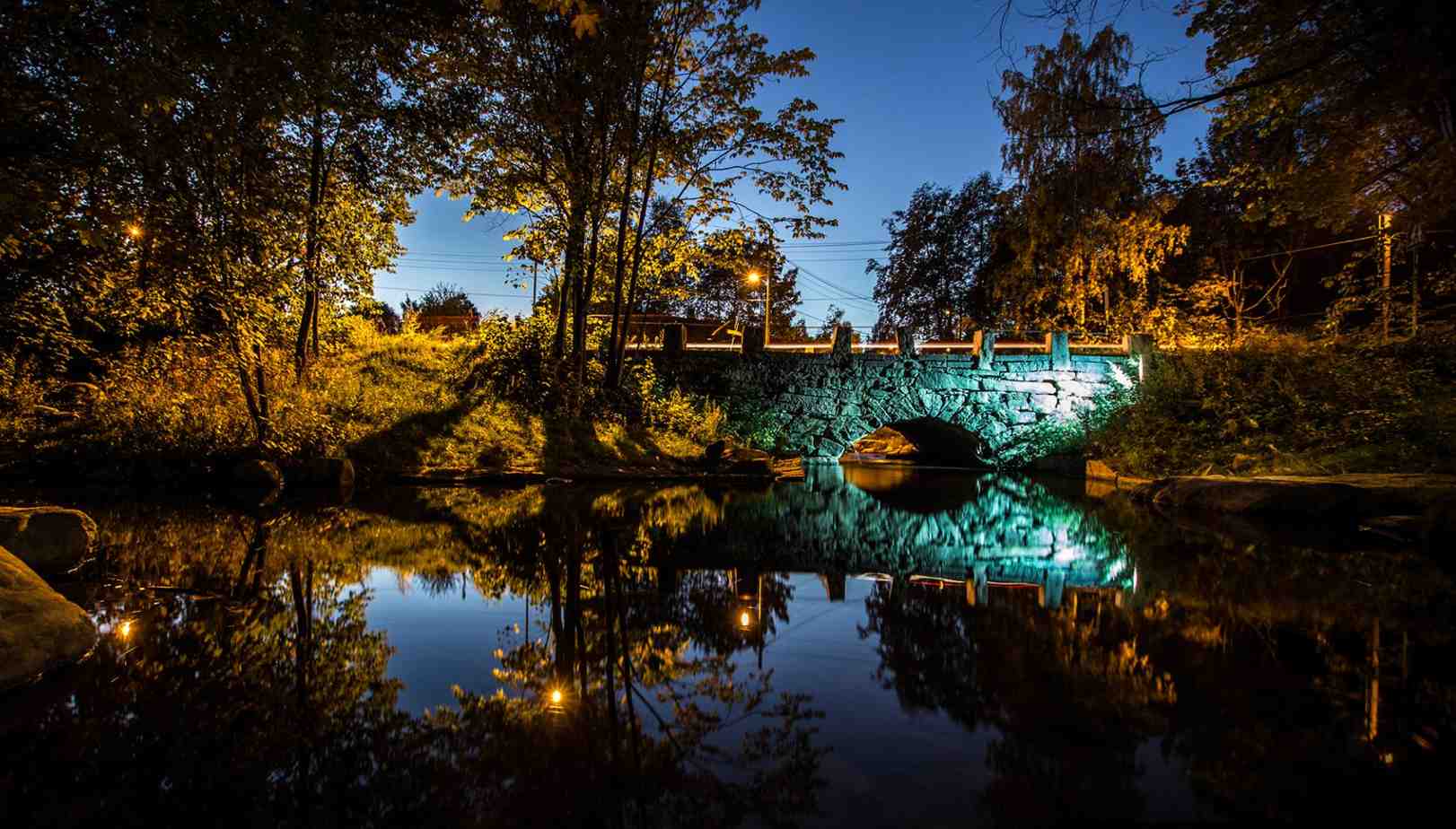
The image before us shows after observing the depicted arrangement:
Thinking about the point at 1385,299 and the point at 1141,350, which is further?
the point at 1141,350

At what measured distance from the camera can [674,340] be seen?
1916 cm

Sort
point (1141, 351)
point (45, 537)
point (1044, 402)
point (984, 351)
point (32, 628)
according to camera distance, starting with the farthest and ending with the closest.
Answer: point (984, 351) → point (1044, 402) → point (1141, 351) → point (45, 537) → point (32, 628)

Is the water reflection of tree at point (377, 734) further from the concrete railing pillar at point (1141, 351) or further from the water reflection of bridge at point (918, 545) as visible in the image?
the concrete railing pillar at point (1141, 351)

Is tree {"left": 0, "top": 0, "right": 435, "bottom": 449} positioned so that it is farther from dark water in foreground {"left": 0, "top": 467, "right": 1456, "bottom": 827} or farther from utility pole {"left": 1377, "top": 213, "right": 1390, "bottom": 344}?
utility pole {"left": 1377, "top": 213, "right": 1390, "bottom": 344}

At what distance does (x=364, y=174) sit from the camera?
11.3m

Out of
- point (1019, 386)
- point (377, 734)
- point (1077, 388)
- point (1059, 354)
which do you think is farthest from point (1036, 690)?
point (1077, 388)

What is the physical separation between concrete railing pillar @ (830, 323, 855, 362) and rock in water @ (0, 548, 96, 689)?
58.0 ft

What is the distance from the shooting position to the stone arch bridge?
62.4ft

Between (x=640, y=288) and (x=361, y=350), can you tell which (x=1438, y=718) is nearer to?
(x=640, y=288)

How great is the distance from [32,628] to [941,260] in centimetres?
3810

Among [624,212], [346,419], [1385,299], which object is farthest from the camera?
[1385,299]

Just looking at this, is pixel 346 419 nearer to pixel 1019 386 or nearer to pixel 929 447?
pixel 1019 386

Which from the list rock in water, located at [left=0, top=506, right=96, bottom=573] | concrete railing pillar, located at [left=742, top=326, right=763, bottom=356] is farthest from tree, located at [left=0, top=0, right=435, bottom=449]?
concrete railing pillar, located at [left=742, top=326, right=763, bottom=356]

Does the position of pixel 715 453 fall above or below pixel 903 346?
below
